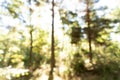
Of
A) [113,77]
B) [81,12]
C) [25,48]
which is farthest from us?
[25,48]

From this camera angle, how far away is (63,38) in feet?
62.7

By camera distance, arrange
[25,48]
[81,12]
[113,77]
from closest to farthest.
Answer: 1. [113,77]
2. [81,12]
3. [25,48]

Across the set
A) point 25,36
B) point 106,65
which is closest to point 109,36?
point 106,65

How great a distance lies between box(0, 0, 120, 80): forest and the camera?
1791cm

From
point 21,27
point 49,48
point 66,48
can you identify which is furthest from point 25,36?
point 66,48

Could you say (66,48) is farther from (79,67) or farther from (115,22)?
(115,22)

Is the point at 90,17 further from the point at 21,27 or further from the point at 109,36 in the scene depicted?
the point at 21,27

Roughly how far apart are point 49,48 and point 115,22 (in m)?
5.80

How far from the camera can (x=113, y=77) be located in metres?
16.9

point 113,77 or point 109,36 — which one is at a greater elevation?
point 109,36

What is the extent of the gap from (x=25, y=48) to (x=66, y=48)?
510 centimetres

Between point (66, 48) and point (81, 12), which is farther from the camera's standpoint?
point (81, 12)

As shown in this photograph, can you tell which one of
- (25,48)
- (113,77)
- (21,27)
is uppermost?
(21,27)

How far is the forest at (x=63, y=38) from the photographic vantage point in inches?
705
